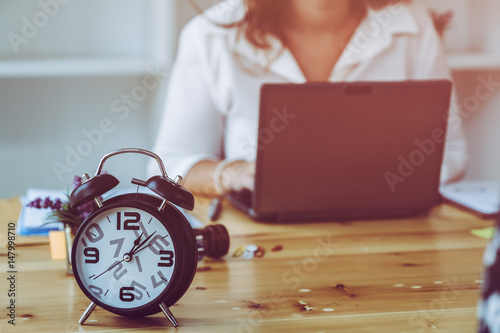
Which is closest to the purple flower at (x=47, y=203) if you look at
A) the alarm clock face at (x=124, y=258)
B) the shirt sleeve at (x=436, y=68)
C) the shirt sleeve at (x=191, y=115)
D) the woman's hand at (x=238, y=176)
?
the alarm clock face at (x=124, y=258)

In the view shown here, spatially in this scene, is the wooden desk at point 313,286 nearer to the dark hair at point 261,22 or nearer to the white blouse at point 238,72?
the white blouse at point 238,72

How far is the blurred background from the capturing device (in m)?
2.75

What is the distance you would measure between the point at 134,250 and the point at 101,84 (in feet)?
6.85

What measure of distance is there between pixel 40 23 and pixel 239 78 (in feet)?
3.72

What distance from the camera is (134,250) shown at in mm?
972

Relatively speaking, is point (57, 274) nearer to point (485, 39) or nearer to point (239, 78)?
point (239, 78)

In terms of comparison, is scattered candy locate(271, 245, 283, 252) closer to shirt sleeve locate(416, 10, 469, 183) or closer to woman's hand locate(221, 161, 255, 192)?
woman's hand locate(221, 161, 255, 192)

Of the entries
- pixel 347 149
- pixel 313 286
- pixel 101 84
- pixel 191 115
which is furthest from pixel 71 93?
pixel 313 286

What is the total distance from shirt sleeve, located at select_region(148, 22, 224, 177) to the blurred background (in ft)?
1.57

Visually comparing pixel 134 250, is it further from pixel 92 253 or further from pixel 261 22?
pixel 261 22

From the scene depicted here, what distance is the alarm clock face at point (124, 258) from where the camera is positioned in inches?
38.0

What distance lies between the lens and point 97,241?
98cm

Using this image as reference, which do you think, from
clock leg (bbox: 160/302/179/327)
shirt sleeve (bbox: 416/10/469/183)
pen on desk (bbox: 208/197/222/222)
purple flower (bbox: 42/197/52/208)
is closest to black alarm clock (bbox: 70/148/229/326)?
clock leg (bbox: 160/302/179/327)

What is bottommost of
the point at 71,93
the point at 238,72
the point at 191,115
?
the point at 71,93
